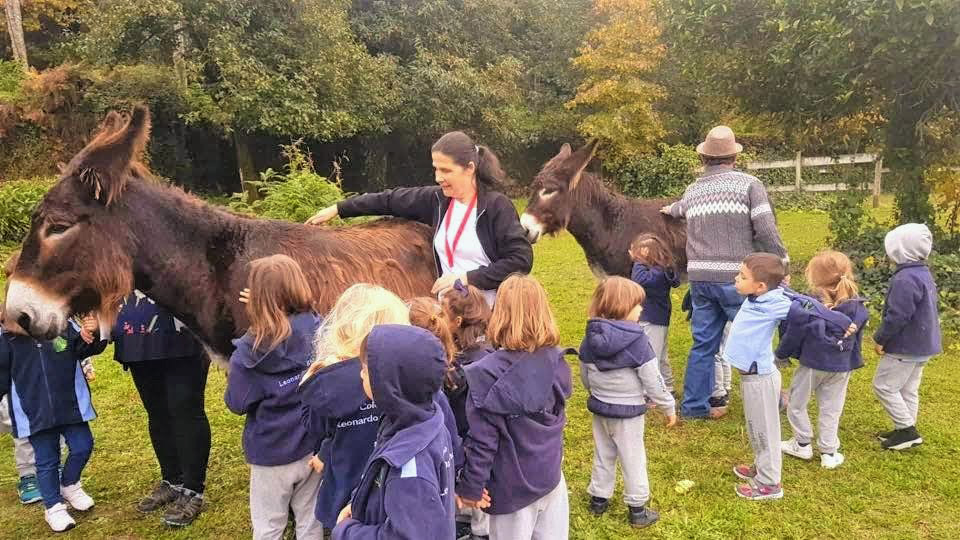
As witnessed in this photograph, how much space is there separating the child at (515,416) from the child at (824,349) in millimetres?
2156

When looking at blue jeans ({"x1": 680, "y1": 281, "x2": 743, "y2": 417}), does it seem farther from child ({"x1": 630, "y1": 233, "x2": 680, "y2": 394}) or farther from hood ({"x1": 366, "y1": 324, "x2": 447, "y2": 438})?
hood ({"x1": 366, "y1": 324, "x2": 447, "y2": 438})

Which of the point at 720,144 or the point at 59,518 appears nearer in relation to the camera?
the point at 59,518

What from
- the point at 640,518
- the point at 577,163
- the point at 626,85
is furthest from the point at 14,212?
the point at 626,85

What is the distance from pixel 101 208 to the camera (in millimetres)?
2926

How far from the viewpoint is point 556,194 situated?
618 cm

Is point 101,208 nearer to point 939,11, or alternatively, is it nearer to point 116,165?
point 116,165

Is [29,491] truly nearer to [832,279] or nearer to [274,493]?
[274,493]

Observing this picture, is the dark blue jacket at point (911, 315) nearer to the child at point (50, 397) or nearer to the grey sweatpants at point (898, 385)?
the grey sweatpants at point (898, 385)

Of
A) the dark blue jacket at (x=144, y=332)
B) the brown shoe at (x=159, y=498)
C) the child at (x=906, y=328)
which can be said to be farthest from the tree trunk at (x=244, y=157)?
the child at (x=906, y=328)

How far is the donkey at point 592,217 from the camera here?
241 inches

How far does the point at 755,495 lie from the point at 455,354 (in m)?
2.35

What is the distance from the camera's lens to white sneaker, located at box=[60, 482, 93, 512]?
3963mm

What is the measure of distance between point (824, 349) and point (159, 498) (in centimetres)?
439

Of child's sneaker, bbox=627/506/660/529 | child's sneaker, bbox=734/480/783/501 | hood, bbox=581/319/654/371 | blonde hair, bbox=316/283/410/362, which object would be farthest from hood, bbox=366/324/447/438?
child's sneaker, bbox=734/480/783/501
